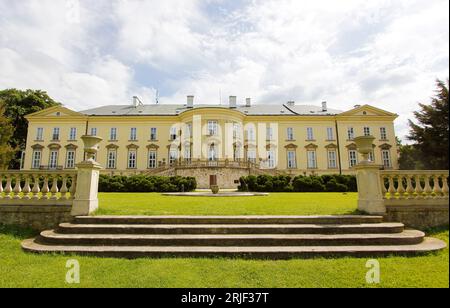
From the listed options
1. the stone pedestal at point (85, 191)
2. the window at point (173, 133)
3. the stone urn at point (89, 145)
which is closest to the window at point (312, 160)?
the window at point (173, 133)

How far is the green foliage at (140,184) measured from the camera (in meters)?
20.0

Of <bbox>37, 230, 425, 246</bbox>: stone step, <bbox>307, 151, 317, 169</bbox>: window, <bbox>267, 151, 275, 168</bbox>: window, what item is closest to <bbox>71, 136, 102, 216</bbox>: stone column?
<bbox>37, 230, 425, 246</bbox>: stone step

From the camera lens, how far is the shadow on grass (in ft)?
20.6

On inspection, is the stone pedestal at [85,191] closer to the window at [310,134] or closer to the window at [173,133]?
the window at [173,133]

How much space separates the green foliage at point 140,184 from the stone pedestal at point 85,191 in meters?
13.6

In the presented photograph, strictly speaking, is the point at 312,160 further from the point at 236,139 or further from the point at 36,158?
the point at 36,158

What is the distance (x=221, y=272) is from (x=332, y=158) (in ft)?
118

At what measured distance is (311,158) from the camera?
119 ft

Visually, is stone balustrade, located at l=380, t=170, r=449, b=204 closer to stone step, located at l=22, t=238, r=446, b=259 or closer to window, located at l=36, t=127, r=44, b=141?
stone step, located at l=22, t=238, r=446, b=259

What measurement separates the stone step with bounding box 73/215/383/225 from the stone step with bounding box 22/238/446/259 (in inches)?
43.3

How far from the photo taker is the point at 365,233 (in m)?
5.79
